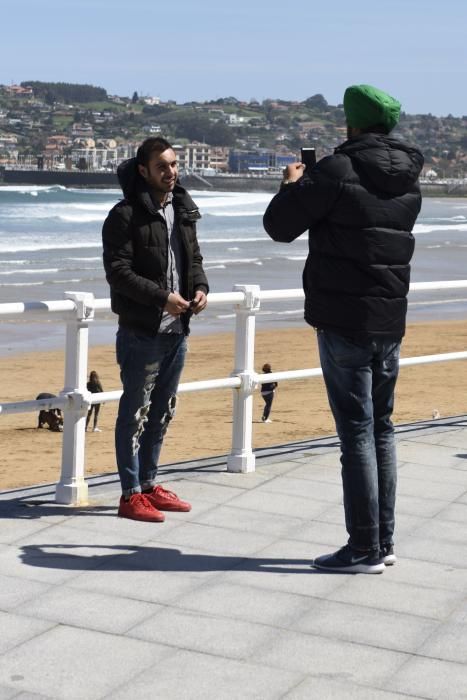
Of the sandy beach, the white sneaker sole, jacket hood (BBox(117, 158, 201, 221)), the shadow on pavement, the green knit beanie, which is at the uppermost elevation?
the green knit beanie

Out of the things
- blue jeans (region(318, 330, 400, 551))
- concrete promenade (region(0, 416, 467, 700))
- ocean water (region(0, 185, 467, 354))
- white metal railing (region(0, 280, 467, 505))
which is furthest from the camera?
ocean water (region(0, 185, 467, 354))

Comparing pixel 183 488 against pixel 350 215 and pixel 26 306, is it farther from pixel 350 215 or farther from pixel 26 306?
pixel 350 215

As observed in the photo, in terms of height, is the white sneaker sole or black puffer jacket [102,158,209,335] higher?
black puffer jacket [102,158,209,335]

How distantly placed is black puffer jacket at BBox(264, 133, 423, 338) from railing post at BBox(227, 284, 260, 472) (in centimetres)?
168

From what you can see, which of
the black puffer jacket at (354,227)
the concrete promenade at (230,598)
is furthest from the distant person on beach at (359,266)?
the concrete promenade at (230,598)

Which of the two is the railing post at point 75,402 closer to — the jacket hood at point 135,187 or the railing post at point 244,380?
the jacket hood at point 135,187

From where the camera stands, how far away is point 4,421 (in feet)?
44.9

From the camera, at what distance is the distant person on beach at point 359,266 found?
4441 mm

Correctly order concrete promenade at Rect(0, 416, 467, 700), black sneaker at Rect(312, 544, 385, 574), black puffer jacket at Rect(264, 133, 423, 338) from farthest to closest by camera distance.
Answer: black sneaker at Rect(312, 544, 385, 574)
black puffer jacket at Rect(264, 133, 423, 338)
concrete promenade at Rect(0, 416, 467, 700)

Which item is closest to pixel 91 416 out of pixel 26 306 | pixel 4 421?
pixel 4 421

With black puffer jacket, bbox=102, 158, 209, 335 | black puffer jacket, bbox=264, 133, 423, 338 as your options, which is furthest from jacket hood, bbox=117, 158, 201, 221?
black puffer jacket, bbox=264, 133, 423, 338

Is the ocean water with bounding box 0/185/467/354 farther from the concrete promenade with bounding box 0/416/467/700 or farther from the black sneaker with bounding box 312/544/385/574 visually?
the black sneaker with bounding box 312/544/385/574

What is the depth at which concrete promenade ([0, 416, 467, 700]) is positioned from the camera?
3.56 m

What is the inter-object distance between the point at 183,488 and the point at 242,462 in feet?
1.63
